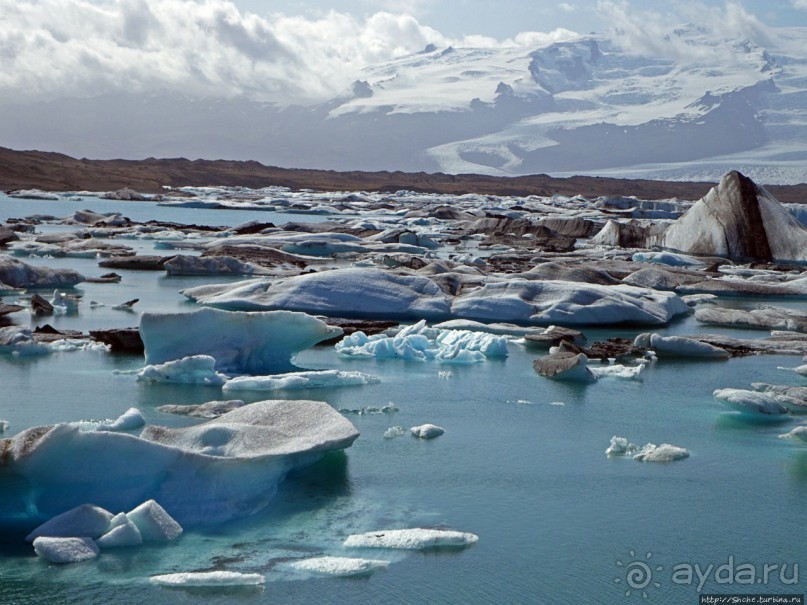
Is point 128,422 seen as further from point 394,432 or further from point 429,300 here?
point 429,300

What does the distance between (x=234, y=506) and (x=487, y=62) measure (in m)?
135

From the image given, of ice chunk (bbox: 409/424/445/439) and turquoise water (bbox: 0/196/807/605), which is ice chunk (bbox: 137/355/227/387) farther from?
ice chunk (bbox: 409/424/445/439)

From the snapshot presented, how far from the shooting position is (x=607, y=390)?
888 centimetres

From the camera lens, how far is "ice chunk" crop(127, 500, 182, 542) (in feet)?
15.6

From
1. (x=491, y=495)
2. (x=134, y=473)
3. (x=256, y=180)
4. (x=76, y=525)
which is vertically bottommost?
(x=491, y=495)

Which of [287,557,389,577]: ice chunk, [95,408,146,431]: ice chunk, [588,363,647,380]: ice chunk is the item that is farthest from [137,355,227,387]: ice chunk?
[287,557,389,577]: ice chunk

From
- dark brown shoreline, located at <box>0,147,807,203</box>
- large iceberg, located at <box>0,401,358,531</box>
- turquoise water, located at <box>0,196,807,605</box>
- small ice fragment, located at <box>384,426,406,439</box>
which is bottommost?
turquoise water, located at <box>0,196,807,605</box>

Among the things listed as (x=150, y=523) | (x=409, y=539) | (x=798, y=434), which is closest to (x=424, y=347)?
(x=798, y=434)

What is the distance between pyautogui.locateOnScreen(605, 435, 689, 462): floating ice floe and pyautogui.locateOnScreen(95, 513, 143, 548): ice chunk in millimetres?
3309

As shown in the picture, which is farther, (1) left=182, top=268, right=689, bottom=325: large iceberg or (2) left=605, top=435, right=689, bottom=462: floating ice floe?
(1) left=182, top=268, right=689, bottom=325: large iceberg

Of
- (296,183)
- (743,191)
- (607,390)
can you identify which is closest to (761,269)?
(743,191)

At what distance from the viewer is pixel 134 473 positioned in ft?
16.5

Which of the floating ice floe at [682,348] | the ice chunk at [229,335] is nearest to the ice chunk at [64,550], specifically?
the ice chunk at [229,335]

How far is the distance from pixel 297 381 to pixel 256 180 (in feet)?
210
